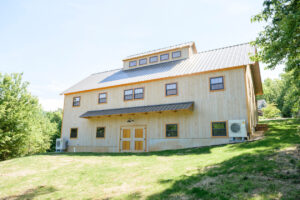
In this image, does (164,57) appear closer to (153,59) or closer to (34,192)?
(153,59)

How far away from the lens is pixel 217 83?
14508 millimetres

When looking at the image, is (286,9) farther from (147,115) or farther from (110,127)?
(110,127)

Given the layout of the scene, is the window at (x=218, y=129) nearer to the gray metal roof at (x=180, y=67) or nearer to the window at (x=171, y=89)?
the window at (x=171, y=89)

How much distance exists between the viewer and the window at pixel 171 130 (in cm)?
1532

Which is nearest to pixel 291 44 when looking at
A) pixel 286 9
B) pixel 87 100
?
pixel 286 9

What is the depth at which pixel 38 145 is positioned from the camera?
1483 inches

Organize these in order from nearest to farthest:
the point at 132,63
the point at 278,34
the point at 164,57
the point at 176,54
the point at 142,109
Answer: the point at 278,34 → the point at 142,109 → the point at 176,54 → the point at 164,57 → the point at 132,63

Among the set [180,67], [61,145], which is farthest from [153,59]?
[61,145]

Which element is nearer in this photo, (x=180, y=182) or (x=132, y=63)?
(x=180, y=182)

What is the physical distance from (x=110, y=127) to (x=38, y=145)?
2707 cm

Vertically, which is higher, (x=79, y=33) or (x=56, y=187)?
(x=79, y=33)

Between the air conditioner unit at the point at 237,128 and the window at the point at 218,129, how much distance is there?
0.61 metres

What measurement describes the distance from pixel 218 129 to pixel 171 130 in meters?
3.56

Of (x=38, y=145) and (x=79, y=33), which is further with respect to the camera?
(x=38, y=145)
